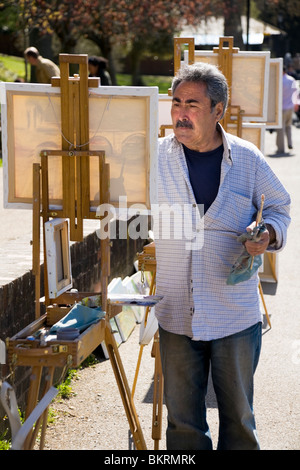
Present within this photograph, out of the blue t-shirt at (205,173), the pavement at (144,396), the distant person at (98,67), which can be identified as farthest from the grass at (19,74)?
the blue t-shirt at (205,173)

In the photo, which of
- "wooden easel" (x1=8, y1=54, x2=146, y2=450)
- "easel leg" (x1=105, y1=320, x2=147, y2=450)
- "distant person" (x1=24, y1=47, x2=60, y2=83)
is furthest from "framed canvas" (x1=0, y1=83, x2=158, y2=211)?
"distant person" (x1=24, y1=47, x2=60, y2=83)

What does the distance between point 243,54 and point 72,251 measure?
2.31 meters

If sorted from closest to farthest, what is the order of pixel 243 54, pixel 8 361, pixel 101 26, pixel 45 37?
pixel 8 361
pixel 243 54
pixel 45 37
pixel 101 26

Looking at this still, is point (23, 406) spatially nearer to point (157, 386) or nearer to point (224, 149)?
point (157, 386)

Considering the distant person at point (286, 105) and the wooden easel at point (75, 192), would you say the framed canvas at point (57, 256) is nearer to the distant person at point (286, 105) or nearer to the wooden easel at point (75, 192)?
the wooden easel at point (75, 192)

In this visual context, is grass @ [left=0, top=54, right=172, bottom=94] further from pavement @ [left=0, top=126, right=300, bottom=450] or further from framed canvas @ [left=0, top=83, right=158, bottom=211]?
framed canvas @ [left=0, top=83, right=158, bottom=211]

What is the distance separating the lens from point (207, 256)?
3.58 metres

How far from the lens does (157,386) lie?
466 cm

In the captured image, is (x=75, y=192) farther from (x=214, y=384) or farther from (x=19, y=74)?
(x=19, y=74)

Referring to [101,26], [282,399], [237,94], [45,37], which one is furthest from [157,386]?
[101,26]

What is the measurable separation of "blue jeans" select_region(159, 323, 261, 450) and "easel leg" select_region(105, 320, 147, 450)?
0.18 metres

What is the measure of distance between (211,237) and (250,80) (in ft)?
12.6

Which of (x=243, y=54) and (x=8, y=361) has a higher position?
(x=243, y=54)

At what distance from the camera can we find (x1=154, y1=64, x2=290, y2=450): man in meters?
3.53
